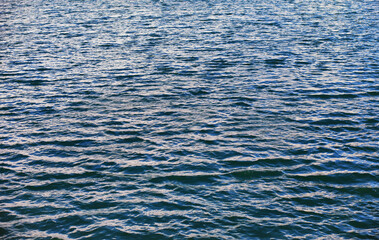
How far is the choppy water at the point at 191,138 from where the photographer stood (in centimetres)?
1195

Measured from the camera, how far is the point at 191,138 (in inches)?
682

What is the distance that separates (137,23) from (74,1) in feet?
115

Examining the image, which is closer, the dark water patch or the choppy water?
the choppy water

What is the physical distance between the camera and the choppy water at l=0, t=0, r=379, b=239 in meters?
11.9

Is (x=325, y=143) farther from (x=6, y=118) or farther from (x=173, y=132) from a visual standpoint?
(x=6, y=118)

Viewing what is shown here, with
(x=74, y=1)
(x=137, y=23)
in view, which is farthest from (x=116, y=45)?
(x=74, y=1)

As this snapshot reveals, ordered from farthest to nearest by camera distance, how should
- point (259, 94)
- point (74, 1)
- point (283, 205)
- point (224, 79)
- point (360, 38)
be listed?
point (74, 1), point (360, 38), point (224, 79), point (259, 94), point (283, 205)

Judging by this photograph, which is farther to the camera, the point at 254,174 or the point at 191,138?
the point at 191,138

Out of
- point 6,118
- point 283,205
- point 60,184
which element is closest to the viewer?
point 283,205

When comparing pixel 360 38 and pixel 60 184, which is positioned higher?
pixel 60 184

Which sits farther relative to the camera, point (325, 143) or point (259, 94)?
point (259, 94)

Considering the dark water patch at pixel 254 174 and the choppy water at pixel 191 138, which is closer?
the choppy water at pixel 191 138

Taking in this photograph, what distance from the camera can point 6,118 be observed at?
20.2m

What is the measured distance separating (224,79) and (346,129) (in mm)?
9520
